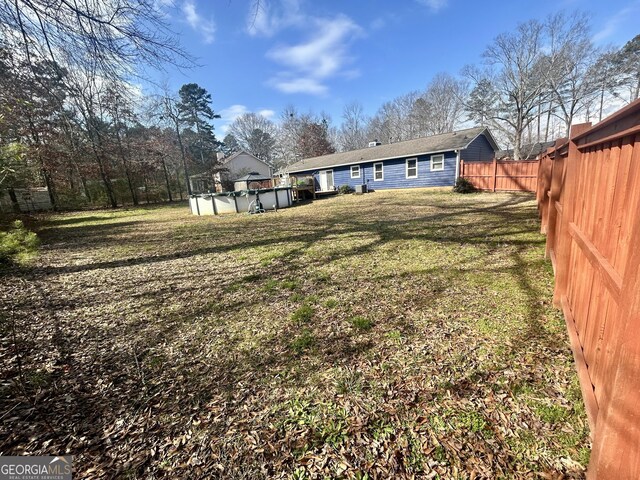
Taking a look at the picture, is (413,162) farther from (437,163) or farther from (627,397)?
(627,397)

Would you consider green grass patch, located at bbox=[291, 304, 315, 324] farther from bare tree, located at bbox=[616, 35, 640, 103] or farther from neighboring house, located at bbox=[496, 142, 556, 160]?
bare tree, located at bbox=[616, 35, 640, 103]

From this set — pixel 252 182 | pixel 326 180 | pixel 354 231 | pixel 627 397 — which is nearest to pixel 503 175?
pixel 354 231

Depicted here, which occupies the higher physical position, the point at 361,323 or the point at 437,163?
the point at 437,163

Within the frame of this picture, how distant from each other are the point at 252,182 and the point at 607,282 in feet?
70.4

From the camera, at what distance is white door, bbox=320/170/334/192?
23109 mm

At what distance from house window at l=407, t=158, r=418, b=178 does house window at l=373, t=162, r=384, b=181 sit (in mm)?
1996

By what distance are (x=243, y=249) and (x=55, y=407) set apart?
474cm

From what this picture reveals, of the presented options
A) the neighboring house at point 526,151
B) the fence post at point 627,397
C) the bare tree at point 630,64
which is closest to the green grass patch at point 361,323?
the fence post at point 627,397

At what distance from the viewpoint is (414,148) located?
18.1 m

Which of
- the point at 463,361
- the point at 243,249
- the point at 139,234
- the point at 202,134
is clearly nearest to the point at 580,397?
the point at 463,361

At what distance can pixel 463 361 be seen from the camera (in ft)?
7.89

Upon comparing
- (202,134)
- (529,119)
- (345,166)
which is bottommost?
(345,166)

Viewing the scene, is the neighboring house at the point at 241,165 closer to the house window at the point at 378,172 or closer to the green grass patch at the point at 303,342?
the house window at the point at 378,172

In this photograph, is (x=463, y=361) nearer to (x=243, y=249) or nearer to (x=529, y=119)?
(x=243, y=249)
